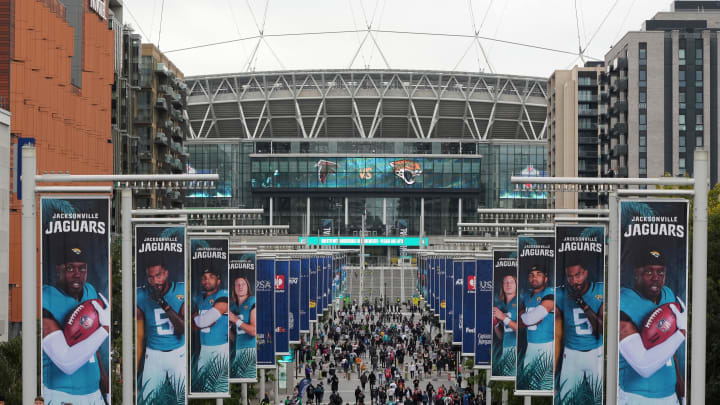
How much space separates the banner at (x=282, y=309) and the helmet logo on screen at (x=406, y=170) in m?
115

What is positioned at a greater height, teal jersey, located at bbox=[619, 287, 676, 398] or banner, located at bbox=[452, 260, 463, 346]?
teal jersey, located at bbox=[619, 287, 676, 398]

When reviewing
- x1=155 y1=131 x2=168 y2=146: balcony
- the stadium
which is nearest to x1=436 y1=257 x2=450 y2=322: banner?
x1=155 y1=131 x2=168 y2=146: balcony

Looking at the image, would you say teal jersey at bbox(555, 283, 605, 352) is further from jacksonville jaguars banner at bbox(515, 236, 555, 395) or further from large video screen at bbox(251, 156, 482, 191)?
large video screen at bbox(251, 156, 482, 191)

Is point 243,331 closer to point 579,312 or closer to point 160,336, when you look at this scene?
point 160,336

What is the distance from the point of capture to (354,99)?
155500 mm

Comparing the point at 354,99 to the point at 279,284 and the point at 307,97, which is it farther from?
the point at 279,284

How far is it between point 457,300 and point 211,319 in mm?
25078

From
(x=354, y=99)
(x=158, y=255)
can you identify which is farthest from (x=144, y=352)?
(x=354, y=99)

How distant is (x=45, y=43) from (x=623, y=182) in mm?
48528

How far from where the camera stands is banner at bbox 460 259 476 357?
39219 millimetres

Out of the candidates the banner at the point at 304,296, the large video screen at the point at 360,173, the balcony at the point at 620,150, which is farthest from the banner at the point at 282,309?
the large video screen at the point at 360,173

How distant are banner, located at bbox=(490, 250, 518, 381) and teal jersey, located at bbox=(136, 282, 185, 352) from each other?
1256 centimetres

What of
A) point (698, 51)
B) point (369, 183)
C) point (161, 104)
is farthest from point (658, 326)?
point (369, 183)

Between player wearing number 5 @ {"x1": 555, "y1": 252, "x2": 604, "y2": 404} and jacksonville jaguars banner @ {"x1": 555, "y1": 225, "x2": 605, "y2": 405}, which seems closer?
jacksonville jaguars banner @ {"x1": 555, "y1": 225, "x2": 605, "y2": 405}
